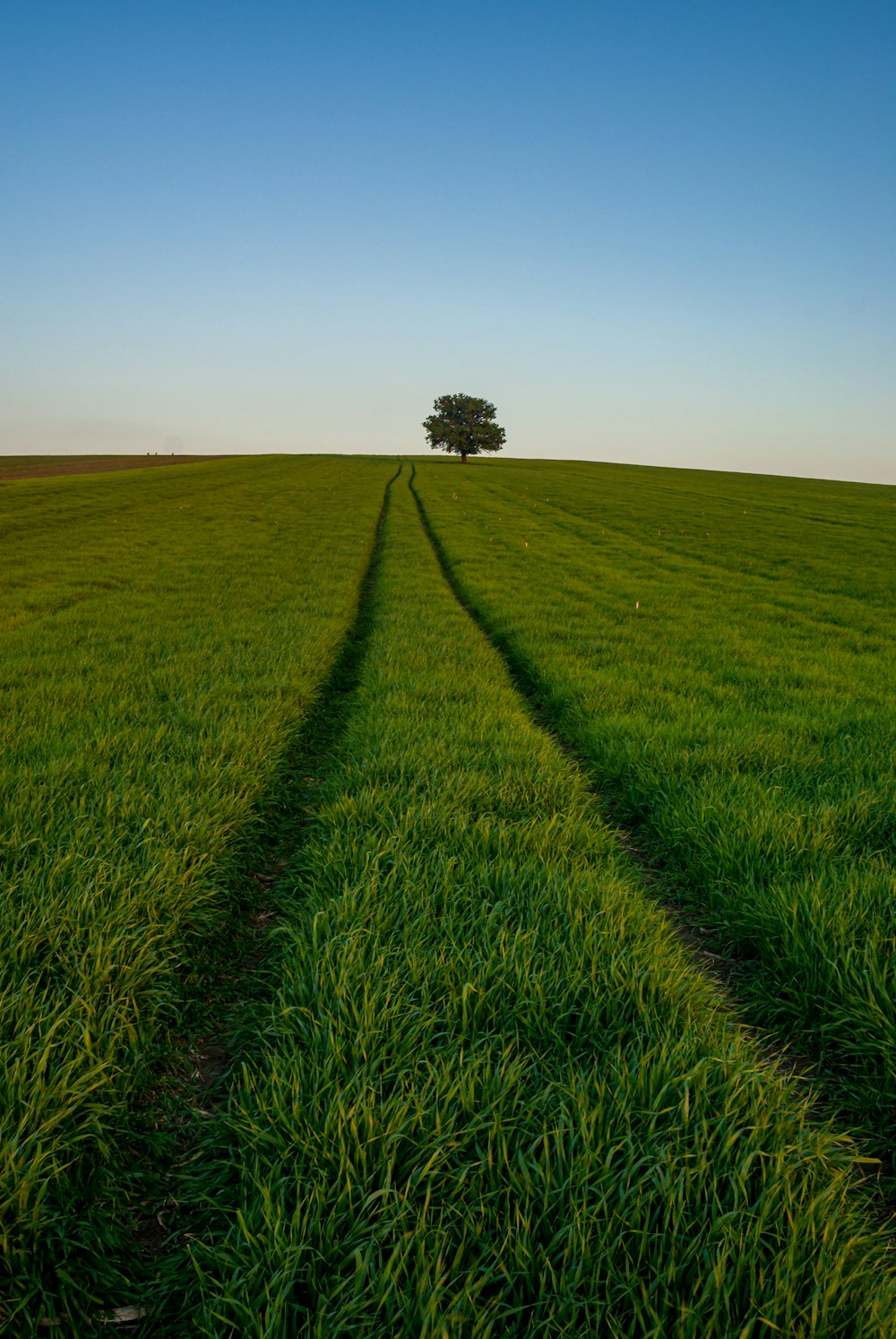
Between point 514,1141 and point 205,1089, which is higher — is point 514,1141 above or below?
above

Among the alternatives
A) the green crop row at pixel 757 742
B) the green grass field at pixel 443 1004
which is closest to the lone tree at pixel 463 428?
the green crop row at pixel 757 742

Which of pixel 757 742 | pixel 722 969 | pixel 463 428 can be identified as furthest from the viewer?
pixel 463 428

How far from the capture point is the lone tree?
3637 inches

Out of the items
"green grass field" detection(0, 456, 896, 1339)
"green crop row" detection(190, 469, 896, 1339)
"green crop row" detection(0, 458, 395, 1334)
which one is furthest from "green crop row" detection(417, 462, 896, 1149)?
"green crop row" detection(0, 458, 395, 1334)

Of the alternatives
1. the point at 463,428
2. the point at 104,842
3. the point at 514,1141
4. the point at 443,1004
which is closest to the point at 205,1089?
the point at 443,1004

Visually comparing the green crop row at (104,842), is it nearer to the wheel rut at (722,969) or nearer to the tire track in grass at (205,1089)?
the tire track in grass at (205,1089)

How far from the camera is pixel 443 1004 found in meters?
2.57

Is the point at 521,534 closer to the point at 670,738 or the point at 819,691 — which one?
the point at 819,691

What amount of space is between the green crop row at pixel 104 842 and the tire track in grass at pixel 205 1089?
96 mm

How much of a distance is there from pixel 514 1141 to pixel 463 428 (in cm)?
9805

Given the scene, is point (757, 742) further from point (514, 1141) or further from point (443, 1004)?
point (514, 1141)

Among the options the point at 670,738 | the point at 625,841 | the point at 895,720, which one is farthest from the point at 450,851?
the point at 895,720

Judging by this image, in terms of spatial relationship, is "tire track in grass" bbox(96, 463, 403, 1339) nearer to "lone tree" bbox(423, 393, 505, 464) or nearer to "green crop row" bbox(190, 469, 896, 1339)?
"green crop row" bbox(190, 469, 896, 1339)

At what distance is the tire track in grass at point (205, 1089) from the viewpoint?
183 centimetres
